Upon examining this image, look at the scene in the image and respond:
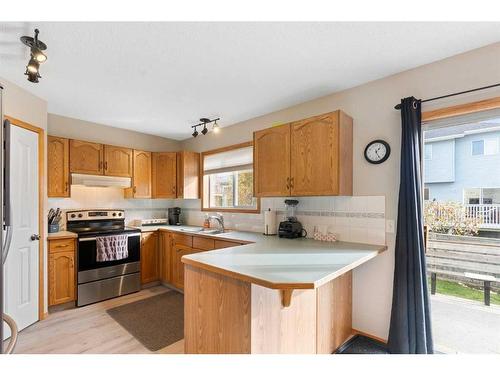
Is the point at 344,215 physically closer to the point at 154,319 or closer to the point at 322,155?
the point at 322,155

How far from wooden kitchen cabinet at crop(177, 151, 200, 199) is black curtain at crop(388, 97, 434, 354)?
300 cm

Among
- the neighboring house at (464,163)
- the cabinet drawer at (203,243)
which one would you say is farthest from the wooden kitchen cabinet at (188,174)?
the neighboring house at (464,163)

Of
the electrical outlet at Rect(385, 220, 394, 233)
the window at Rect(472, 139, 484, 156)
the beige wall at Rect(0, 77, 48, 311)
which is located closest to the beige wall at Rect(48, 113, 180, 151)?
the beige wall at Rect(0, 77, 48, 311)

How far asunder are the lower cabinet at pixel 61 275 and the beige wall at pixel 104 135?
1.47 meters

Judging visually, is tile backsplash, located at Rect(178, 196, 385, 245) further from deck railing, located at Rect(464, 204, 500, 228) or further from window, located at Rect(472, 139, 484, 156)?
window, located at Rect(472, 139, 484, 156)

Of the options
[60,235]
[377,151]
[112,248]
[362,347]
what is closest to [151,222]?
[112,248]

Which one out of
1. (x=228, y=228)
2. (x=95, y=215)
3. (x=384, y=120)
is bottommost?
(x=228, y=228)

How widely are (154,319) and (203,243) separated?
959 millimetres

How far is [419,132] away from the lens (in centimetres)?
200

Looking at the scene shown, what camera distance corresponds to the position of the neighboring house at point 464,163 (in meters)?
1.88

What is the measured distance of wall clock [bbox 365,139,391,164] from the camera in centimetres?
222

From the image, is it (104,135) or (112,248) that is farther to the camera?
(104,135)

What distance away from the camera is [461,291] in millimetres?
2039
